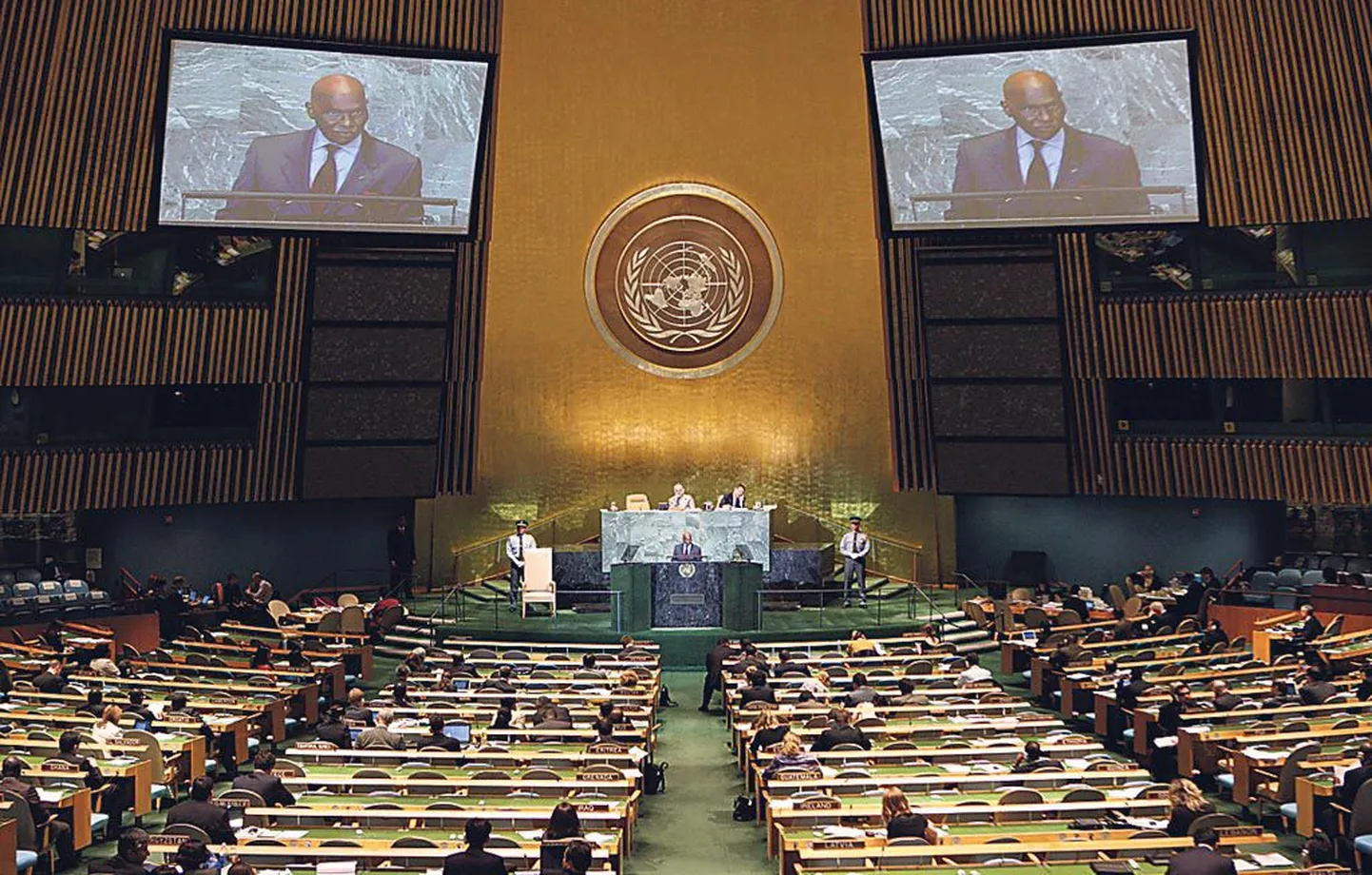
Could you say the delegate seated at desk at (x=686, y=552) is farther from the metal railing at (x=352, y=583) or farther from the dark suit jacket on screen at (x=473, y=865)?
the dark suit jacket on screen at (x=473, y=865)

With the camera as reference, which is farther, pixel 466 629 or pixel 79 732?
pixel 466 629

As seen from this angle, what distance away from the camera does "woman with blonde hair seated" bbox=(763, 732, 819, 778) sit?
38.5 feet

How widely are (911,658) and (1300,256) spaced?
10202 millimetres

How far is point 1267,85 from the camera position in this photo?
70.8ft

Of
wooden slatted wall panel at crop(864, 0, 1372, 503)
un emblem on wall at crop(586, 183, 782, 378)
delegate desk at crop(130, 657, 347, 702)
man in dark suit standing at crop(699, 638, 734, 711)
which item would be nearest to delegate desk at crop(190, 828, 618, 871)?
delegate desk at crop(130, 657, 347, 702)

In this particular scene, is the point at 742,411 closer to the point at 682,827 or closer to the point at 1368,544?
the point at 1368,544

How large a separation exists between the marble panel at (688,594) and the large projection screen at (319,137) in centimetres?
637

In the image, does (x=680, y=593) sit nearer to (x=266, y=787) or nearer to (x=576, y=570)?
(x=576, y=570)

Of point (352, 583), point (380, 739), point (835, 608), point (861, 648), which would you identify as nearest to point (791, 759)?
point (380, 739)

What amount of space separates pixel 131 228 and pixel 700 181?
31.7 ft

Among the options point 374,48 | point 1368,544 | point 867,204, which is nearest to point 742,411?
point 867,204

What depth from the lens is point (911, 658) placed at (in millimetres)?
18047

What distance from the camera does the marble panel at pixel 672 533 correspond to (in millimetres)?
23094

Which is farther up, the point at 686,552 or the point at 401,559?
the point at 401,559
